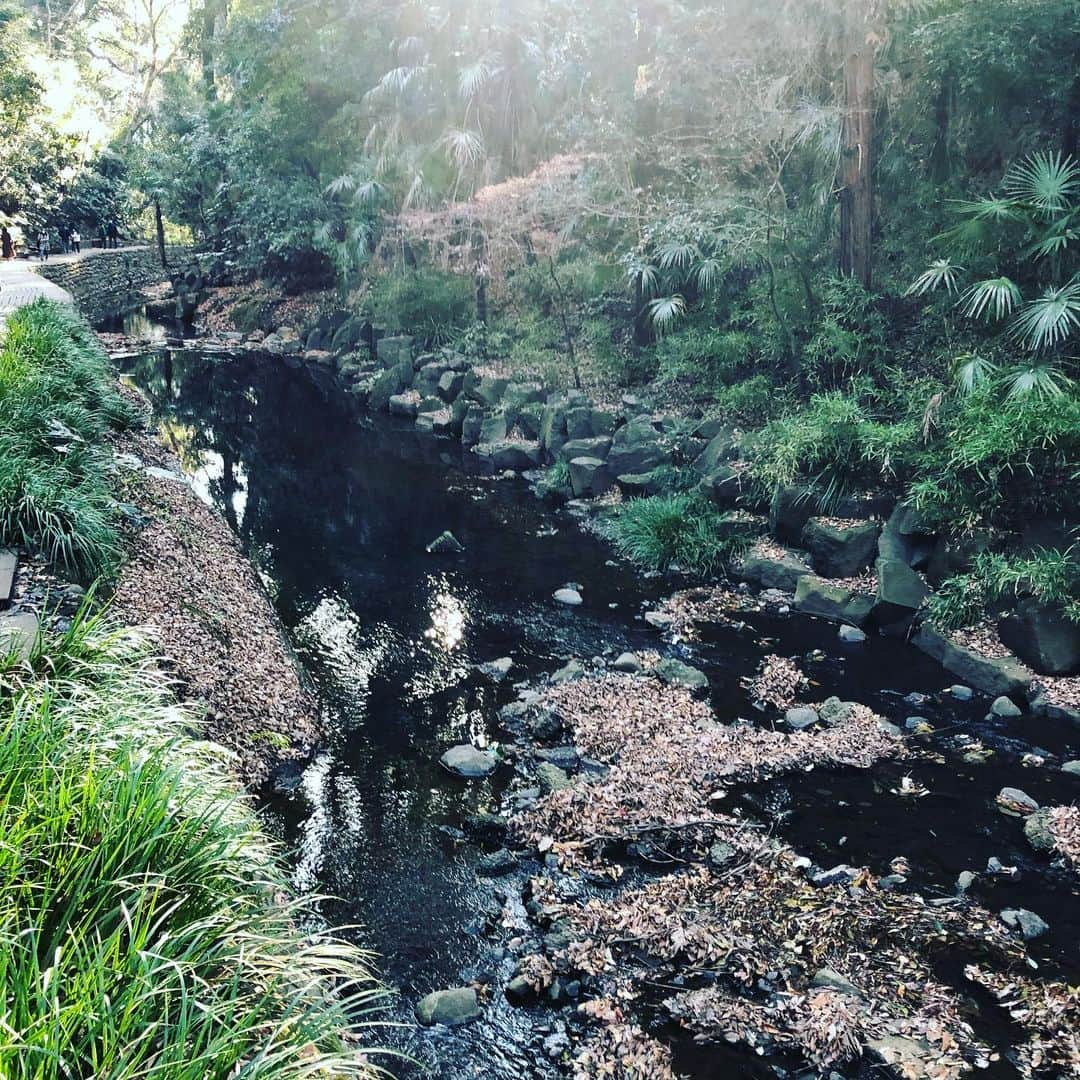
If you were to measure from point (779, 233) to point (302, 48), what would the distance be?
1659 cm

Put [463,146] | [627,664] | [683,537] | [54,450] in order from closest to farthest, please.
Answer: [54,450], [627,664], [683,537], [463,146]

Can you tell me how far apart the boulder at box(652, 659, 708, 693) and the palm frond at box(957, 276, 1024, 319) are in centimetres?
519

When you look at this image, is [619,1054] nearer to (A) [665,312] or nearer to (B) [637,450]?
(B) [637,450]

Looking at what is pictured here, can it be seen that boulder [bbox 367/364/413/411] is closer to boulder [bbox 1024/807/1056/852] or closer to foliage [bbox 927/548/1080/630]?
foliage [bbox 927/548/1080/630]

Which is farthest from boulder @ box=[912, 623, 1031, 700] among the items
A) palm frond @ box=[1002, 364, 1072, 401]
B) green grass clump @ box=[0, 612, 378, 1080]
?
green grass clump @ box=[0, 612, 378, 1080]

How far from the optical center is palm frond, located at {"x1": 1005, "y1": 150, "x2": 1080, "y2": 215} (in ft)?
29.4

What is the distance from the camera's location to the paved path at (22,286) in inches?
589

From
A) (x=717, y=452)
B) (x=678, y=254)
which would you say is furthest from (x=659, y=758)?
(x=678, y=254)

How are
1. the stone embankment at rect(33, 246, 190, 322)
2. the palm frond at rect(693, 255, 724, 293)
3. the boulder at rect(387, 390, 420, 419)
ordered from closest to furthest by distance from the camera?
the palm frond at rect(693, 255, 724, 293) < the boulder at rect(387, 390, 420, 419) < the stone embankment at rect(33, 246, 190, 322)

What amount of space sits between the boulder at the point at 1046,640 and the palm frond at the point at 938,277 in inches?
166

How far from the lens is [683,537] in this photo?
34.9ft

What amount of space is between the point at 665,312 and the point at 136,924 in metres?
12.3

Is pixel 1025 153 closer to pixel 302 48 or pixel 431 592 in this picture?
pixel 431 592

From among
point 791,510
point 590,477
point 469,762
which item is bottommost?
point 469,762
